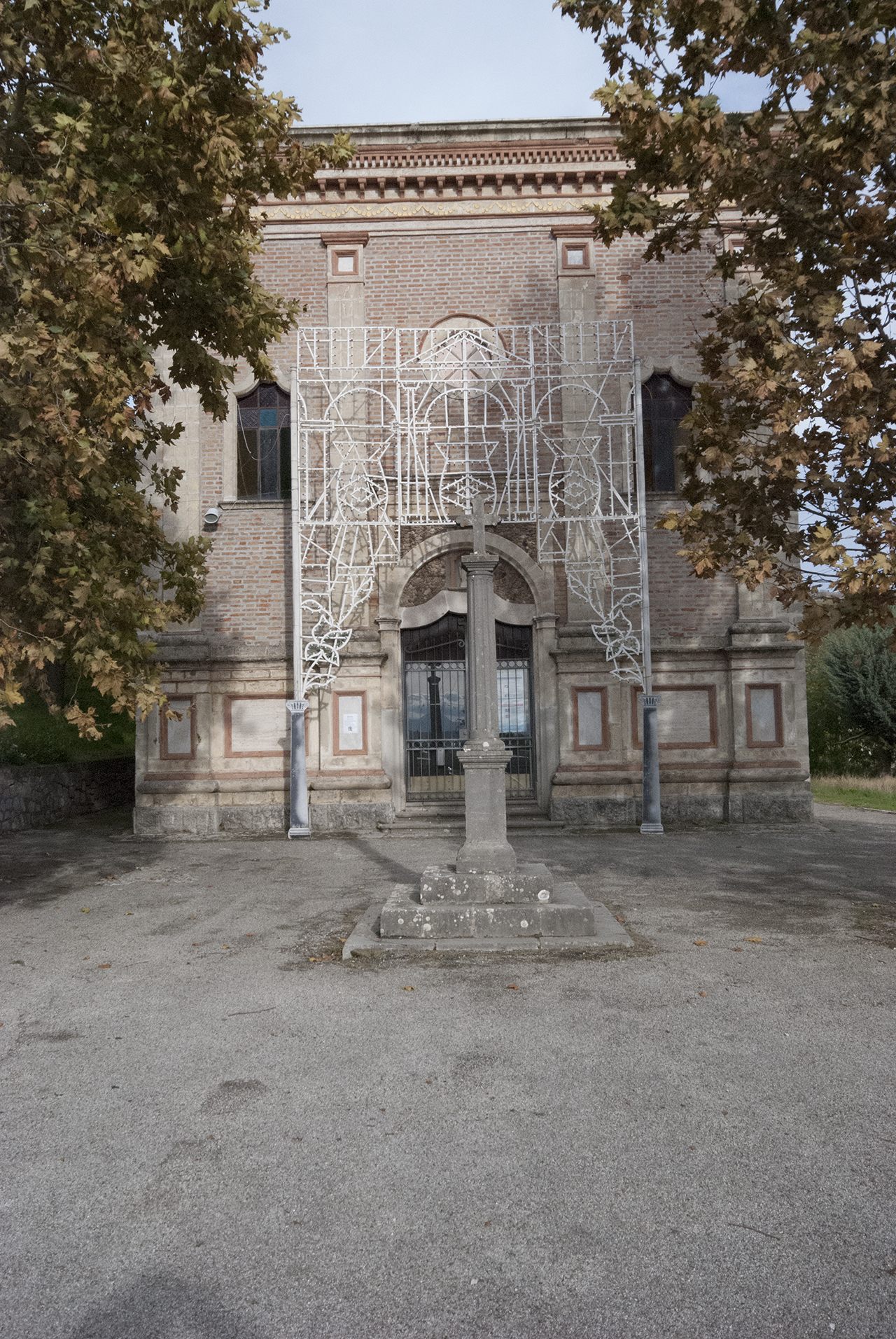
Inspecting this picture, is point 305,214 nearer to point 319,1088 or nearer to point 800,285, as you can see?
point 800,285

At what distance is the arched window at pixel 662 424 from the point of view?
13.6 m

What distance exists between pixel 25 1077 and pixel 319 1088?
1399mm

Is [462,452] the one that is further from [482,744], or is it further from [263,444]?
[482,744]

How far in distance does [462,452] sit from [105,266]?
8443 mm

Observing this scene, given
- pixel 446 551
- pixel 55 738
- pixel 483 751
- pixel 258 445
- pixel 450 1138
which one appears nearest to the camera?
pixel 450 1138

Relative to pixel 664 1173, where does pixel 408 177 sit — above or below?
above

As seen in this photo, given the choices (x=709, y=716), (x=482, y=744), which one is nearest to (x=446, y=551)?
(x=709, y=716)

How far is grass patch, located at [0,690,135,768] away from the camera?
14672 millimetres

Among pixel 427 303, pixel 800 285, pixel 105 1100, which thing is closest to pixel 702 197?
pixel 800 285

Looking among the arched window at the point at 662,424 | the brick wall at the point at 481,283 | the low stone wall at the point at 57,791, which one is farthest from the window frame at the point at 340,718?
the arched window at the point at 662,424

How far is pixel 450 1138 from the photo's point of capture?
11.1ft

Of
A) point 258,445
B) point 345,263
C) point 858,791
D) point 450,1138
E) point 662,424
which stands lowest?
point 450,1138

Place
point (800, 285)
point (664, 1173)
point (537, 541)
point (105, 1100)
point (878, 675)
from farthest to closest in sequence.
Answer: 1. point (878, 675)
2. point (537, 541)
3. point (800, 285)
4. point (105, 1100)
5. point (664, 1173)

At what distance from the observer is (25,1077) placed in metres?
4.07
